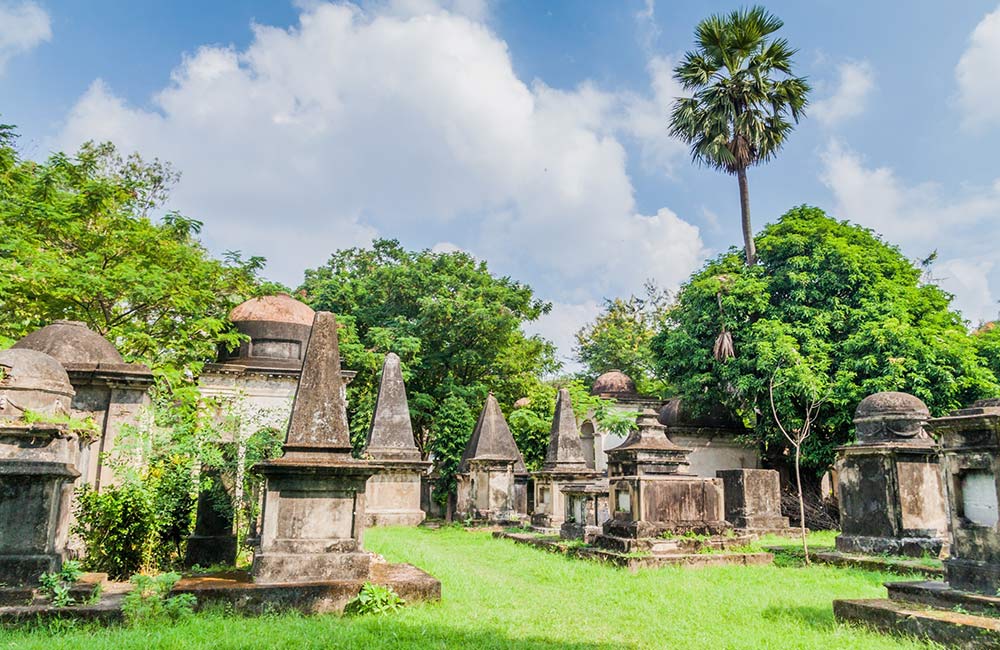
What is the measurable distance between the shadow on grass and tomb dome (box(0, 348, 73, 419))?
8.04 m

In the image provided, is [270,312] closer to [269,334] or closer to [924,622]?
[269,334]

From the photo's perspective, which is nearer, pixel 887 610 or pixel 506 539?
pixel 887 610

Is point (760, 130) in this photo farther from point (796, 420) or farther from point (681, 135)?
point (796, 420)

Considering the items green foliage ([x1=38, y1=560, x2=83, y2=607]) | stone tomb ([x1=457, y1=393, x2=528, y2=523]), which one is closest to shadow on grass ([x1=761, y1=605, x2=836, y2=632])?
green foliage ([x1=38, y1=560, x2=83, y2=607])

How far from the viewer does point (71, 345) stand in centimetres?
967

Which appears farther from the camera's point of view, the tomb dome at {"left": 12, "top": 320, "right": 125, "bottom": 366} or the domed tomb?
the domed tomb

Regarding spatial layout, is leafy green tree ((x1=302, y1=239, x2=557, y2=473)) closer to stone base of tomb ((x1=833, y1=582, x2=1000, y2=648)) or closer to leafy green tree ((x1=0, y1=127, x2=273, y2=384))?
leafy green tree ((x1=0, y1=127, x2=273, y2=384))

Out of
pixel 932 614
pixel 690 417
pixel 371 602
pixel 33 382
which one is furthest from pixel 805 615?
pixel 690 417

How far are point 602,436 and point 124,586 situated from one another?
20.1 metres

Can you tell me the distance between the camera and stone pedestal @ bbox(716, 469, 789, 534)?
14.8 m

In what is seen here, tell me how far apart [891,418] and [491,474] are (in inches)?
451

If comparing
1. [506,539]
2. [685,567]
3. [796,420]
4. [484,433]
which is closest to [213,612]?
[685,567]

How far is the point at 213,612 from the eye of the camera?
236 inches

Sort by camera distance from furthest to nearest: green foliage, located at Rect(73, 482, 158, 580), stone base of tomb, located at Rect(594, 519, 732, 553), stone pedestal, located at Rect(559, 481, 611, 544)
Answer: stone pedestal, located at Rect(559, 481, 611, 544), stone base of tomb, located at Rect(594, 519, 732, 553), green foliage, located at Rect(73, 482, 158, 580)
